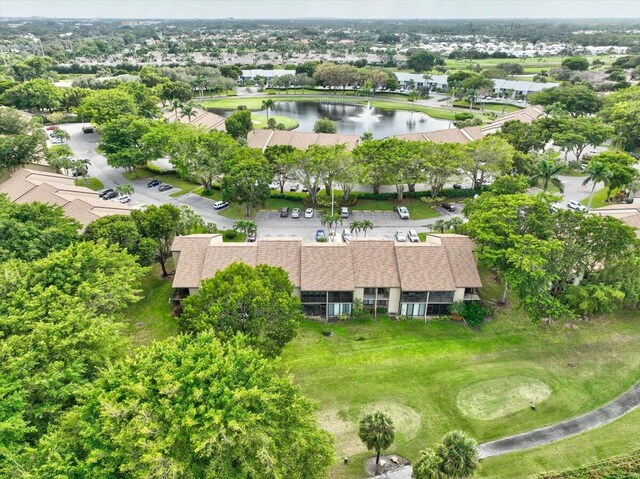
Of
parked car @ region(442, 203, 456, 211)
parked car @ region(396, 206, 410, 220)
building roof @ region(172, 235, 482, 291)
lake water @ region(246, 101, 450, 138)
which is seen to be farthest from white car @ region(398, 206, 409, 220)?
lake water @ region(246, 101, 450, 138)

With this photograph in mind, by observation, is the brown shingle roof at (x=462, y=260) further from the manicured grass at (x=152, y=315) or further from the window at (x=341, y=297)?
the manicured grass at (x=152, y=315)

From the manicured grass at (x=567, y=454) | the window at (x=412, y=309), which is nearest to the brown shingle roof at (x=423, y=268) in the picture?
the window at (x=412, y=309)

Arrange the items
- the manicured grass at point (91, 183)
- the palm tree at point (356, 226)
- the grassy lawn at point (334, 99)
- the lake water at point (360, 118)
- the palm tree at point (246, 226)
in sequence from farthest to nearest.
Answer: the grassy lawn at point (334, 99), the lake water at point (360, 118), the manicured grass at point (91, 183), the palm tree at point (356, 226), the palm tree at point (246, 226)

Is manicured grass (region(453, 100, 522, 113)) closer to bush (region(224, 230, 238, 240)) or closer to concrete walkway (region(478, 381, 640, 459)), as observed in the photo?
bush (region(224, 230, 238, 240))

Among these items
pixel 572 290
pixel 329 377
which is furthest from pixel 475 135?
pixel 329 377

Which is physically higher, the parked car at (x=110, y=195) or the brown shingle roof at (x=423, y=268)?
the brown shingle roof at (x=423, y=268)

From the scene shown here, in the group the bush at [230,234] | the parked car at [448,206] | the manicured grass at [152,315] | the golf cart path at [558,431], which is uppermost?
the parked car at [448,206]
